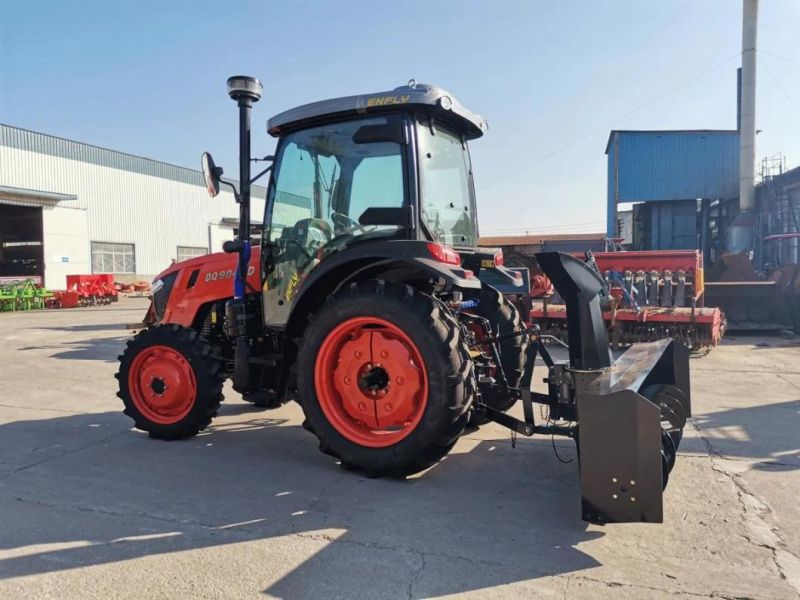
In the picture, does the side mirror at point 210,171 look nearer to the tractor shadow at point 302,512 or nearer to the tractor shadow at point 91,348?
the tractor shadow at point 302,512

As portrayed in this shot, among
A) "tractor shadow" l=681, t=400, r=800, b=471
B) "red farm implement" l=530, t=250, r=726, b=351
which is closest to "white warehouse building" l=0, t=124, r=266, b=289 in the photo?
"red farm implement" l=530, t=250, r=726, b=351

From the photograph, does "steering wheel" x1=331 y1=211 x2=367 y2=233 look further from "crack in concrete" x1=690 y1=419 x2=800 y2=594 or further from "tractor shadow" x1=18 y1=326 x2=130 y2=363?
"tractor shadow" x1=18 y1=326 x2=130 y2=363

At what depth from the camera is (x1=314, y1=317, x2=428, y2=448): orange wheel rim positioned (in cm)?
367

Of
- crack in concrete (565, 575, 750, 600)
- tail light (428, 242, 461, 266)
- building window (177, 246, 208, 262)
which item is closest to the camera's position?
crack in concrete (565, 575, 750, 600)

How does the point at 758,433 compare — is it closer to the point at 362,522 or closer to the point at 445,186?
the point at 445,186

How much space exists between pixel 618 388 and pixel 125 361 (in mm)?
3807

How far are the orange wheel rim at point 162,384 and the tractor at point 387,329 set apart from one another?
1 centimetres

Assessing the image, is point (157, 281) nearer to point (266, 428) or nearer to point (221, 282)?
point (221, 282)

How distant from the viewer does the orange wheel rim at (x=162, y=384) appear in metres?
4.58

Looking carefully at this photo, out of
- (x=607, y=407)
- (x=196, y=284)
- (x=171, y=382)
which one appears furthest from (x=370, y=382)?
(x=196, y=284)

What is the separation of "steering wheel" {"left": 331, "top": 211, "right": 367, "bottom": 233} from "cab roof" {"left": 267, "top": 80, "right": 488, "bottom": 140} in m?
0.68

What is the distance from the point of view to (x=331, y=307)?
12.3ft

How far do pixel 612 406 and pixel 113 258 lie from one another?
1255 inches

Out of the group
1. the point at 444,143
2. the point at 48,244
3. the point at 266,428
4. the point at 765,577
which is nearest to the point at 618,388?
the point at 765,577
